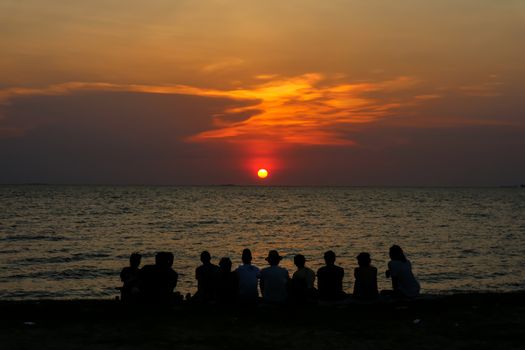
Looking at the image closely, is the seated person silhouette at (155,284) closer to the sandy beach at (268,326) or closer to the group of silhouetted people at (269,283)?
the group of silhouetted people at (269,283)

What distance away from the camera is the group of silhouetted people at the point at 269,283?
1398 centimetres

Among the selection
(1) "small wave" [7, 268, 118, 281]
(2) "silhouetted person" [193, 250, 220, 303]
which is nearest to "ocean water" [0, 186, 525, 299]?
(1) "small wave" [7, 268, 118, 281]

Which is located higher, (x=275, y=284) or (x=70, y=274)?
(x=275, y=284)

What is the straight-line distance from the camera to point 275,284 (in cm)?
1413

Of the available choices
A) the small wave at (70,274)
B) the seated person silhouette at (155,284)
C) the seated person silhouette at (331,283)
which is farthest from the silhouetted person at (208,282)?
the small wave at (70,274)

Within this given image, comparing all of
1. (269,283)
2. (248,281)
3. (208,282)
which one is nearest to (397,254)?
(269,283)

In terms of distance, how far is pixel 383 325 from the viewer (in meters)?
11.9

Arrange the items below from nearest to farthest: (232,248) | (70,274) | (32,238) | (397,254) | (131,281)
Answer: (131,281) < (397,254) < (70,274) < (232,248) < (32,238)

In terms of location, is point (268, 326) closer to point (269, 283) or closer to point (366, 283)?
point (269, 283)

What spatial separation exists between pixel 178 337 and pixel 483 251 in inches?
1461

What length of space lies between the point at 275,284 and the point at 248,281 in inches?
24.9

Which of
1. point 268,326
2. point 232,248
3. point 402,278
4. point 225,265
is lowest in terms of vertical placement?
point 232,248

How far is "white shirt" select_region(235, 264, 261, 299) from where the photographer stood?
14117mm

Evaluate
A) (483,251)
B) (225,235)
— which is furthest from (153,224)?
(483,251)
